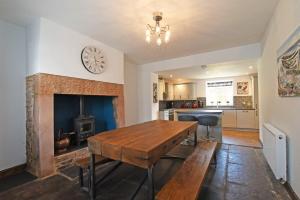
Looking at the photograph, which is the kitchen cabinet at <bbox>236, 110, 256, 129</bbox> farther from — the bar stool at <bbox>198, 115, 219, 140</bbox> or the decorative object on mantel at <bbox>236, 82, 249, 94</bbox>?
the bar stool at <bbox>198, 115, 219, 140</bbox>

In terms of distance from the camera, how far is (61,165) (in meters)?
2.62

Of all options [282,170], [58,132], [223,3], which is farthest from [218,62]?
[58,132]

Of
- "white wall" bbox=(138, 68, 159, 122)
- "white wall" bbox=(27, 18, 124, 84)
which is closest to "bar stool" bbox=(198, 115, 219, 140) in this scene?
"white wall" bbox=(138, 68, 159, 122)

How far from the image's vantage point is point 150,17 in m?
2.46

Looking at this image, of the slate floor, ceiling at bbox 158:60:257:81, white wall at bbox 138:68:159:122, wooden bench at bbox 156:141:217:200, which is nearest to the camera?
wooden bench at bbox 156:141:217:200

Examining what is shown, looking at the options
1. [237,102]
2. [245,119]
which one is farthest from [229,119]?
[237,102]

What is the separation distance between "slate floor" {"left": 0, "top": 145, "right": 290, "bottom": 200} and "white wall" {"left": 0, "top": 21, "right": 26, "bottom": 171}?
0.75 meters

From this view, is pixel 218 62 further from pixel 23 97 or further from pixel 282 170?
pixel 23 97

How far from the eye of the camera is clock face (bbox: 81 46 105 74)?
308 centimetres

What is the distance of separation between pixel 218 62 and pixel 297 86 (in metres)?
2.45

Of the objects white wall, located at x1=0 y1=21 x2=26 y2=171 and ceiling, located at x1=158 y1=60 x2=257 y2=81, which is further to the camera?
ceiling, located at x1=158 y1=60 x2=257 y2=81

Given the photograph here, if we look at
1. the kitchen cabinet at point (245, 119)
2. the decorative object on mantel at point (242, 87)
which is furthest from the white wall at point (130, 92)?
the decorative object on mantel at point (242, 87)

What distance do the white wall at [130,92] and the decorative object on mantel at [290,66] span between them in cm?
371

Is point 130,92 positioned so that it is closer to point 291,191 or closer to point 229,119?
point 229,119
